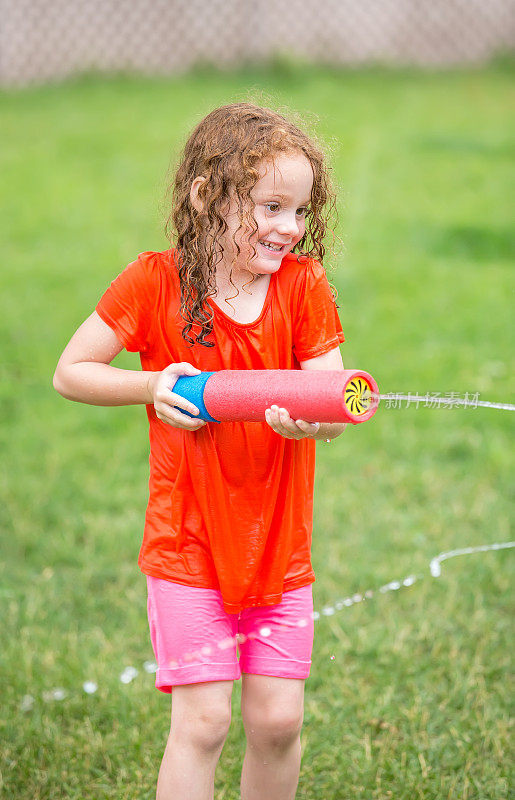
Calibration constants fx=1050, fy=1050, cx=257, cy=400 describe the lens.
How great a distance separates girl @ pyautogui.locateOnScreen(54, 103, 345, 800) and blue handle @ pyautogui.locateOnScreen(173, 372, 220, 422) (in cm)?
5

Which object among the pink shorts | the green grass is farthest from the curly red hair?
the pink shorts

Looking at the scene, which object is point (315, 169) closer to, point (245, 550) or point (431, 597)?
point (245, 550)

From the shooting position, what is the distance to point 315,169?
2154 millimetres

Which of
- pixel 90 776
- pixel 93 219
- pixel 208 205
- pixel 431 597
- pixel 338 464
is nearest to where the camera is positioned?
pixel 208 205

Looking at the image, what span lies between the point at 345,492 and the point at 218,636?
7.44ft

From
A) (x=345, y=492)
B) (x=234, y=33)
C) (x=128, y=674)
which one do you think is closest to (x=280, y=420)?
(x=128, y=674)

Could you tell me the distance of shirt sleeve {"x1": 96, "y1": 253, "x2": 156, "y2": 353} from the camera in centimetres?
220

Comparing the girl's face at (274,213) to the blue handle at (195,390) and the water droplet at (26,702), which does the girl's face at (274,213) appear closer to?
the blue handle at (195,390)

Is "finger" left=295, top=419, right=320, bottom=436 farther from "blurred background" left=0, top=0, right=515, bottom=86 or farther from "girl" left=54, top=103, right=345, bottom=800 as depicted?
"blurred background" left=0, top=0, right=515, bottom=86

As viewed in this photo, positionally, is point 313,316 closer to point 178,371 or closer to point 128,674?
point 178,371

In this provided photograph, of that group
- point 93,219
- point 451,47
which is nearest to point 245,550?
point 93,219

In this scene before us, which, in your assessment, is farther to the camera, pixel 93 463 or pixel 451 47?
pixel 451 47

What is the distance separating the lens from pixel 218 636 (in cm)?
225

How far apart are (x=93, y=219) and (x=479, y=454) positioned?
3952mm
